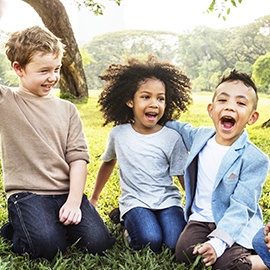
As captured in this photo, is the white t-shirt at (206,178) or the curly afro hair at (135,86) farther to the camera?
the curly afro hair at (135,86)

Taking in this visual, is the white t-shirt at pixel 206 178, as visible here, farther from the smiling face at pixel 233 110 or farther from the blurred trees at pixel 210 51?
the blurred trees at pixel 210 51

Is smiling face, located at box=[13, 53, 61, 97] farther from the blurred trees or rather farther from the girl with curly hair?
the blurred trees

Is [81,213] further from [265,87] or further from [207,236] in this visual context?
[265,87]

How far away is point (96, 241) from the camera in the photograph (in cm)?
231

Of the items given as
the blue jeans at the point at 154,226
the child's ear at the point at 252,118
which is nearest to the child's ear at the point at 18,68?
the blue jeans at the point at 154,226

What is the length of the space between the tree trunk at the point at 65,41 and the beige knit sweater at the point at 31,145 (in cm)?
819

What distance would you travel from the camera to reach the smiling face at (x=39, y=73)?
235 centimetres

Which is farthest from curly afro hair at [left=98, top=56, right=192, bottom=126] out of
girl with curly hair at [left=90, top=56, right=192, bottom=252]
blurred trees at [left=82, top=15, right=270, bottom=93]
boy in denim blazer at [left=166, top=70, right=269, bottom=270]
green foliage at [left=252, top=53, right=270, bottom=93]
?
blurred trees at [left=82, top=15, right=270, bottom=93]

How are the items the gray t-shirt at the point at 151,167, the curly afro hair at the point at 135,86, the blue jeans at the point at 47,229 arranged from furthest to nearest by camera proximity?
the curly afro hair at the point at 135,86
the gray t-shirt at the point at 151,167
the blue jeans at the point at 47,229

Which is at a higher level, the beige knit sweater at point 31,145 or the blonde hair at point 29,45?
the blonde hair at point 29,45

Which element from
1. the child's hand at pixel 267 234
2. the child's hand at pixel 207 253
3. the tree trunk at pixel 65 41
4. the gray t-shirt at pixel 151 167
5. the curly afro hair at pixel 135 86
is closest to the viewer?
the child's hand at pixel 267 234

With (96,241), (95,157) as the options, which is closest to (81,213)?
(96,241)

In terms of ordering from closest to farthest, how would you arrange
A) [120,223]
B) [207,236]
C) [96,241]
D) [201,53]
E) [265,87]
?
[207,236] < [96,241] < [120,223] < [265,87] < [201,53]

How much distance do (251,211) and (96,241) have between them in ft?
2.42
